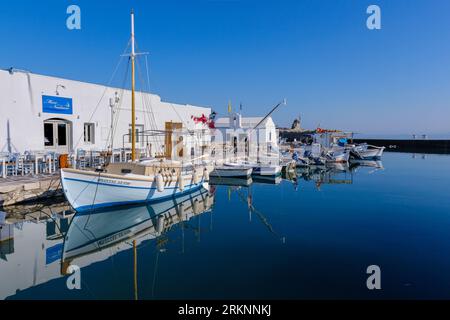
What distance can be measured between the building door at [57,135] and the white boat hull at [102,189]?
7.81 metres

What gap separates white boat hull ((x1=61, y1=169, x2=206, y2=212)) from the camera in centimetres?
1277

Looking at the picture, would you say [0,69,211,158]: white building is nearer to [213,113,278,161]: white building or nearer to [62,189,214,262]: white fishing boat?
[62,189,214,262]: white fishing boat

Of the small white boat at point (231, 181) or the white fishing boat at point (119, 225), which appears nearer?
the white fishing boat at point (119, 225)

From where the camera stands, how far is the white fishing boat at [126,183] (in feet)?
42.2

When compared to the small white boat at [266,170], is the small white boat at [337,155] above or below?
above

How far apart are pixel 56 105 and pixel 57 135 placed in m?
1.76

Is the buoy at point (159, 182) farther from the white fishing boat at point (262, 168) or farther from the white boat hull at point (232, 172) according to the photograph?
the white fishing boat at point (262, 168)

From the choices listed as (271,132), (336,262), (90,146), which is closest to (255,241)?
(336,262)

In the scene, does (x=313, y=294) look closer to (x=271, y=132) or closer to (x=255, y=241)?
(x=255, y=241)

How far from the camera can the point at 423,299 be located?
21.3ft

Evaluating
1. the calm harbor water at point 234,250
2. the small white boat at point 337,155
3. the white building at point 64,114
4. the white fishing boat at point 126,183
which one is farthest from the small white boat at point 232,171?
the small white boat at point 337,155

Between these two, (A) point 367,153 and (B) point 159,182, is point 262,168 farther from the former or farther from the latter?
(A) point 367,153

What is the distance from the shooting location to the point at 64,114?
19656 mm

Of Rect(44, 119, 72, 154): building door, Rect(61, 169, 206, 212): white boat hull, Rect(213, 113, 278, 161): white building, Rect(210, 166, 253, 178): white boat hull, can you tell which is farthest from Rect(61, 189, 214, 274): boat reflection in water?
Rect(213, 113, 278, 161): white building
